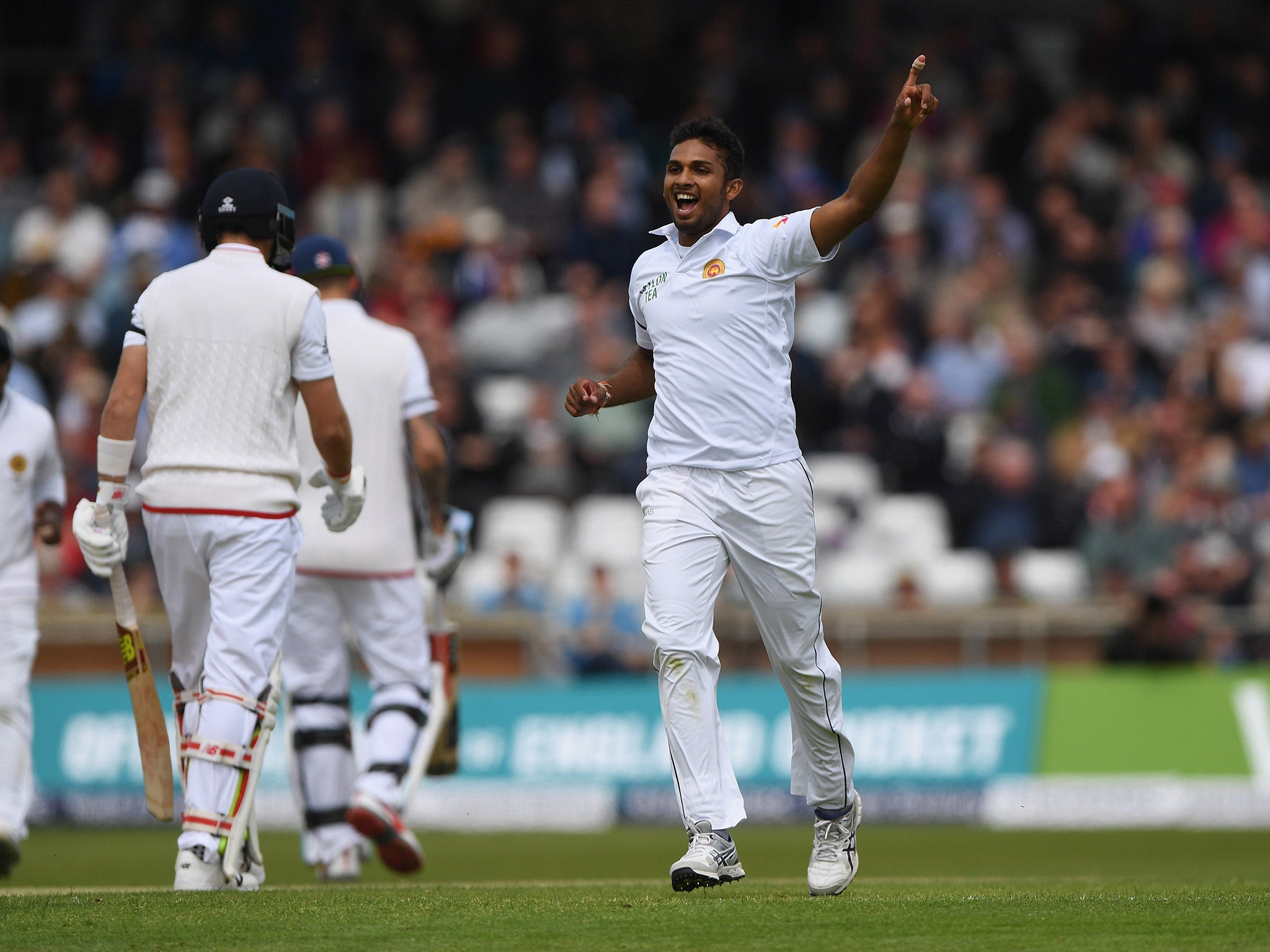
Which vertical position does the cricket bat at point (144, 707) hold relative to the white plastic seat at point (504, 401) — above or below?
below

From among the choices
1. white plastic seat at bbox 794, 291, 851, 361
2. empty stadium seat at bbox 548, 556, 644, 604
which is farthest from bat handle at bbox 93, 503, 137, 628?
white plastic seat at bbox 794, 291, 851, 361

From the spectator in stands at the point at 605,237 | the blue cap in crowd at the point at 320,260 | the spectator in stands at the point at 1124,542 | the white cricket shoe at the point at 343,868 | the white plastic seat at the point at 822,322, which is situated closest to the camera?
the white cricket shoe at the point at 343,868

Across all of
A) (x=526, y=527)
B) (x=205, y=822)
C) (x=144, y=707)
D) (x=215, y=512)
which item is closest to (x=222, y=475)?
(x=215, y=512)

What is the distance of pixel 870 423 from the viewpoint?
16.9m

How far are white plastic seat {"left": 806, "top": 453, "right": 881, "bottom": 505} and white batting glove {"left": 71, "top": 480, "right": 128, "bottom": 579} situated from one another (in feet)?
32.2

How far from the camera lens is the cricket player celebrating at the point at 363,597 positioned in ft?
30.3

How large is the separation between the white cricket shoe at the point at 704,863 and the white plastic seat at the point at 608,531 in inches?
367

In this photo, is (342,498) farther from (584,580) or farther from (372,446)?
(584,580)

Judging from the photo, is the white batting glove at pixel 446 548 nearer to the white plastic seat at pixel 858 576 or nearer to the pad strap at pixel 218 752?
the pad strap at pixel 218 752

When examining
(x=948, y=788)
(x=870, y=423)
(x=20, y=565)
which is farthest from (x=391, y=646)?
(x=870, y=423)

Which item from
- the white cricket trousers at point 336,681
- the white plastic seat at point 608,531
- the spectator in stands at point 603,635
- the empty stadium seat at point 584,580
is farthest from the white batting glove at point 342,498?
the white plastic seat at point 608,531

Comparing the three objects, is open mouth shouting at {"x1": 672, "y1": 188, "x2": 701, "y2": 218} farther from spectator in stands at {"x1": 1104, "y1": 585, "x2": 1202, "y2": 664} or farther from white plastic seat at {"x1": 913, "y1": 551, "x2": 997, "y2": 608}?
white plastic seat at {"x1": 913, "y1": 551, "x2": 997, "y2": 608}

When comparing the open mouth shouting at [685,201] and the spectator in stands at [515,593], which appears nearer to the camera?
the open mouth shouting at [685,201]

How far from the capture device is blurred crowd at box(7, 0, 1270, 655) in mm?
16750
